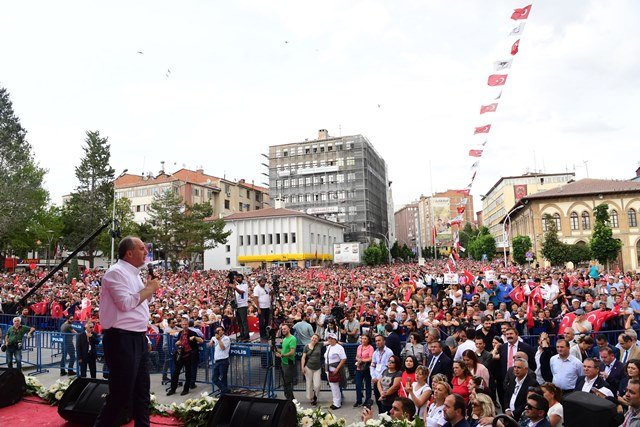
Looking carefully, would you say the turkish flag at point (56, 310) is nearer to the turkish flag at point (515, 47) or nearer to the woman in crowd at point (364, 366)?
the woman in crowd at point (364, 366)

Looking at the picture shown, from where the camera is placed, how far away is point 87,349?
473 inches

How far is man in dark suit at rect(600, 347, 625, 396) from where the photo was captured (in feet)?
23.2

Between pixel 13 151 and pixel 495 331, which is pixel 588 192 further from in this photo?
pixel 13 151

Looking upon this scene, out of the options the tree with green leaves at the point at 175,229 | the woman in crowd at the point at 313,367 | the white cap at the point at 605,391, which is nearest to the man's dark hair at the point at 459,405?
the white cap at the point at 605,391

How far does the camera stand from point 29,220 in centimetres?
4712

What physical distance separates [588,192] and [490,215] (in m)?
66.3

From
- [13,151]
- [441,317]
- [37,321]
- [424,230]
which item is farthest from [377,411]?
[424,230]

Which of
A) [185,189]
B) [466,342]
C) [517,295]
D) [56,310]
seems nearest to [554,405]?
[466,342]

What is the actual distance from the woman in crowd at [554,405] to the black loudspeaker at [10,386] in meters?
6.35

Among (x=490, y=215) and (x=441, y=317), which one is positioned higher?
(x=490, y=215)

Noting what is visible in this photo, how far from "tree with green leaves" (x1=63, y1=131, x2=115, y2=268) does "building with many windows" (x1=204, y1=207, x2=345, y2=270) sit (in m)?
15.6

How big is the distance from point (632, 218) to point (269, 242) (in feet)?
154

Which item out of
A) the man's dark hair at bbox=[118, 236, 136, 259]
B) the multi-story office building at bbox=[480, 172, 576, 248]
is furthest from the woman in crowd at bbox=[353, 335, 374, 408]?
the multi-story office building at bbox=[480, 172, 576, 248]

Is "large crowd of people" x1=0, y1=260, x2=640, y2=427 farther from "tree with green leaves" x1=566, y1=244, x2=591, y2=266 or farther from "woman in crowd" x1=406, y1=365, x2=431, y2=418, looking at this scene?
"tree with green leaves" x1=566, y1=244, x2=591, y2=266
